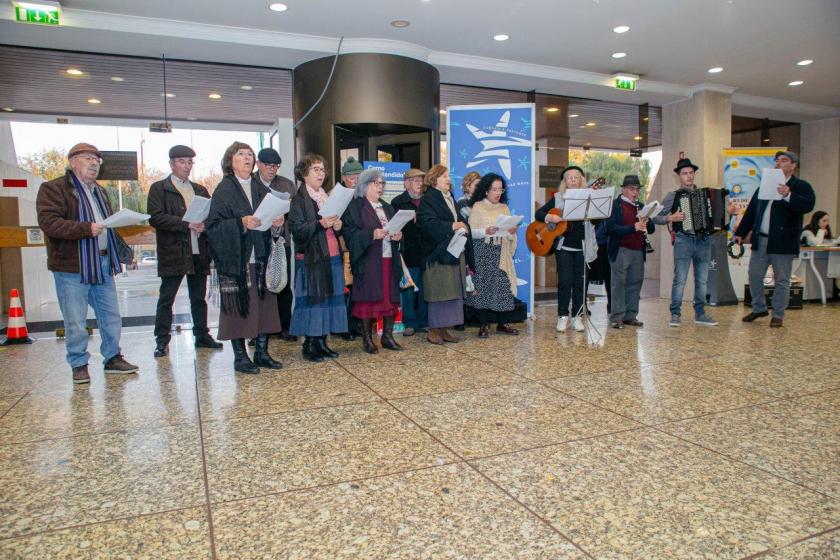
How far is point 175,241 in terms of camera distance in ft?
15.1

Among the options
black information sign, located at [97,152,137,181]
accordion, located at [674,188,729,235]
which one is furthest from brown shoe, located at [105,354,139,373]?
accordion, located at [674,188,729,235]

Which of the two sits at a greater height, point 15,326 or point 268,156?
point 268,156

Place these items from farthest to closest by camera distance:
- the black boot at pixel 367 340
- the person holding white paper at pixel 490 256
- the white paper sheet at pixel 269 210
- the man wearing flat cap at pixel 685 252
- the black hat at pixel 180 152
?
the man wearing flat cap at pixel 685 252, the person holding white paper at pixel 490 256, the black hat at pixel 180 152, the black boot at pixel 367 340, the white paper sheet at pixel 269 210

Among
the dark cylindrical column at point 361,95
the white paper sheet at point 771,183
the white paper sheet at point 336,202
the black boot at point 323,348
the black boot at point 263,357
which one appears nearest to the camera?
the white paper sheet at point 336,202

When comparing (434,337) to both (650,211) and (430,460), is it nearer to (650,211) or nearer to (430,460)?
(650,211)

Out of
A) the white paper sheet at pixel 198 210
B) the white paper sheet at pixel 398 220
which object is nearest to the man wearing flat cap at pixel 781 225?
the white paper sheet at pixel 398 220

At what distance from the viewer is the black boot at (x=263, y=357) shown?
4.01m

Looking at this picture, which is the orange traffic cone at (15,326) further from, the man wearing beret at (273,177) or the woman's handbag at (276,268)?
the woman's handbag at (276,268)

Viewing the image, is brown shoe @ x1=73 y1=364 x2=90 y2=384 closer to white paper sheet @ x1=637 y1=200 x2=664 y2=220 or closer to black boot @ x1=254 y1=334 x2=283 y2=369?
black boot @ x1=254 y1=334 x2=283 y2=369

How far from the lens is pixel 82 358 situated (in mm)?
3721

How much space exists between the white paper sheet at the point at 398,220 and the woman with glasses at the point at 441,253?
437 millimetres

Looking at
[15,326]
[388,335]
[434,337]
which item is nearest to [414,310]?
[434,337]

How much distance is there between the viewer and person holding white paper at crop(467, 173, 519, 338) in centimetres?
504

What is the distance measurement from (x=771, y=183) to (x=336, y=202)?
4337 millimetres
